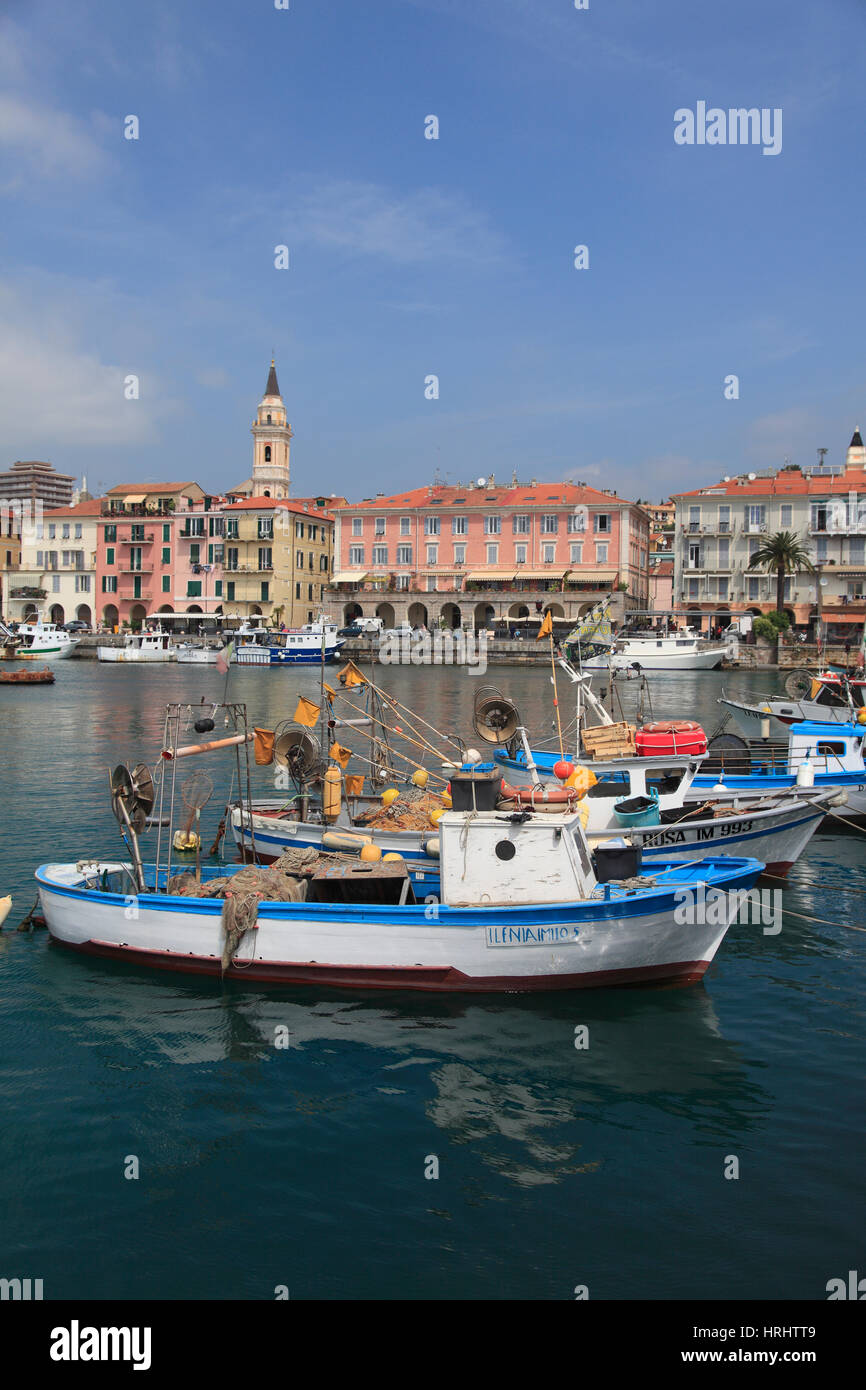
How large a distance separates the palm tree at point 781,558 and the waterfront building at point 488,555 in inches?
462

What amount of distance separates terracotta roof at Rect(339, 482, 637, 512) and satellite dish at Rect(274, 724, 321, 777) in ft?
239

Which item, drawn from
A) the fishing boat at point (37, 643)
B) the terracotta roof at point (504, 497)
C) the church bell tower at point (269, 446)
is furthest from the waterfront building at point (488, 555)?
the fishing boat at point (37, 643)

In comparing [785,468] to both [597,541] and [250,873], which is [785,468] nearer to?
[597,541]

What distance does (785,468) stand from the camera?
300ft

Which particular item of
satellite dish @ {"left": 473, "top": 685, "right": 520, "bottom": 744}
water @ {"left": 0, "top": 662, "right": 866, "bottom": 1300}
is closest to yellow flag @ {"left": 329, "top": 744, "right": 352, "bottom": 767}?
satellite dish @ {"left": 473, "top": 685, "right": 520, "bottom": 744}

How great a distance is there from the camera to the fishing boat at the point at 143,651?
8362cm

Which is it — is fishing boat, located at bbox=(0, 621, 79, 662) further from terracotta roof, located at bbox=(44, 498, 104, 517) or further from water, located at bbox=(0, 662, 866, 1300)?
water, located at bbox=(0, 662, 866, 1300)

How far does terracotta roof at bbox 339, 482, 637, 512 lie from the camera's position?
8769 centimetres

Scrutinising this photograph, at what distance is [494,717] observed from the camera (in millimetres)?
20625

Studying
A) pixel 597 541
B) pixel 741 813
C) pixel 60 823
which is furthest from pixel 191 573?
pixel 741 813

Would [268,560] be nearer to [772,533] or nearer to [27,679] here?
[27,679]

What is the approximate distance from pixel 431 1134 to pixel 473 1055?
1650 mm
